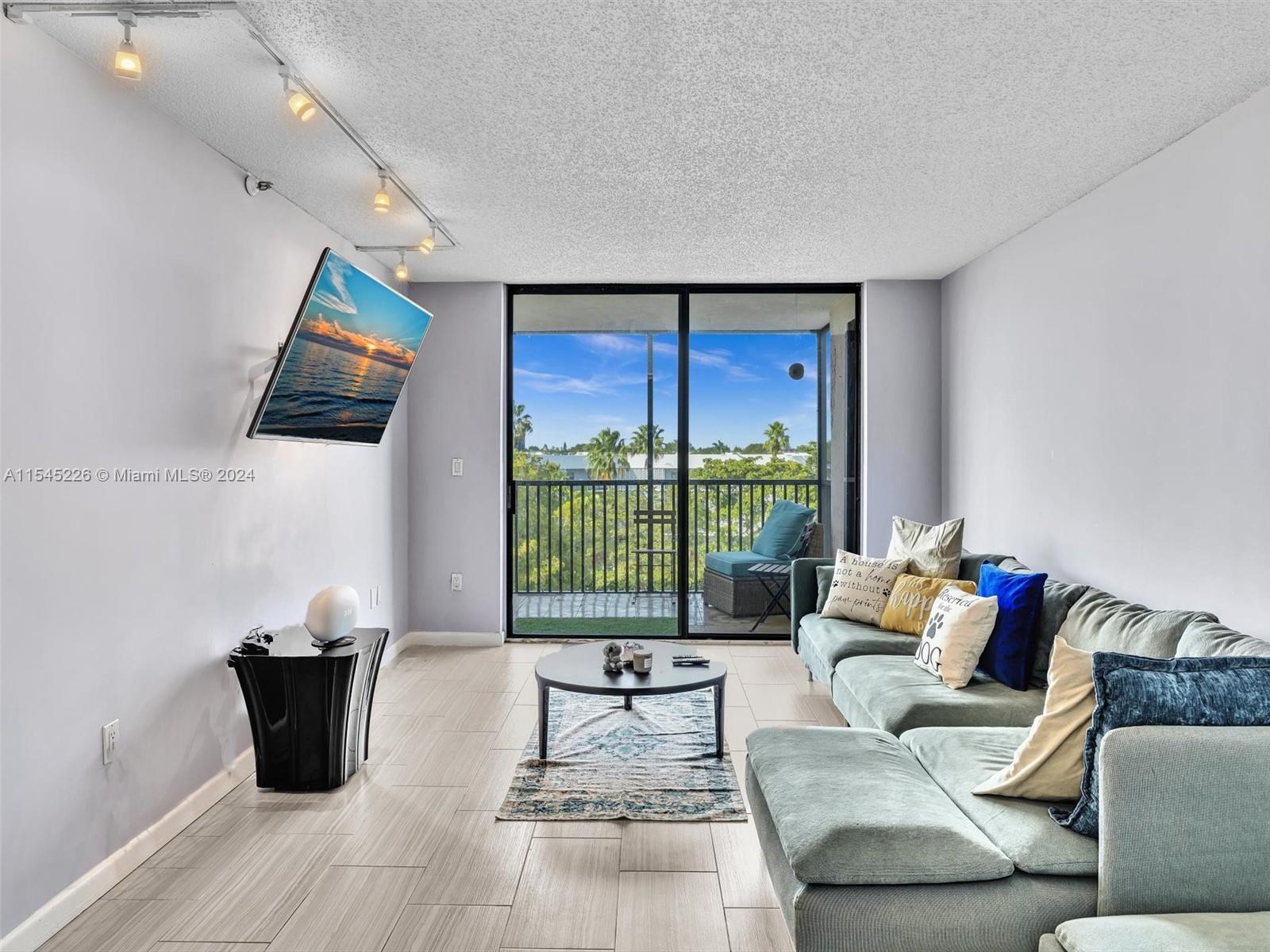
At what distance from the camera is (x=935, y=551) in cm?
414

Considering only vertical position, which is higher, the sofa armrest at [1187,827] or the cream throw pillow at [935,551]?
the cream throw pillow at [935,551]

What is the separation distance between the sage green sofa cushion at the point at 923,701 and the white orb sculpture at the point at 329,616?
6.84ft

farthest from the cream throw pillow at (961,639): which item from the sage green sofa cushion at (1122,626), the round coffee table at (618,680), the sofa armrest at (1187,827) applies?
the sofa armrest at (1187,827)

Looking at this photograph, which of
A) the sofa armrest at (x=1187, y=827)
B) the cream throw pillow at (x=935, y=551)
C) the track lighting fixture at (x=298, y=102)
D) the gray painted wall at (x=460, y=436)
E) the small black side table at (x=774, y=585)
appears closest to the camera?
the sofa armrest at (x=1187, y=827)

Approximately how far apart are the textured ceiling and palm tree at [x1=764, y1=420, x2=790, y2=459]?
1.81 metres

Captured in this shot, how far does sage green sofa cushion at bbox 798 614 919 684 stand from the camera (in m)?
3.71

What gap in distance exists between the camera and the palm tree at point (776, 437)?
566cm

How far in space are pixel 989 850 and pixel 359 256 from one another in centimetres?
425

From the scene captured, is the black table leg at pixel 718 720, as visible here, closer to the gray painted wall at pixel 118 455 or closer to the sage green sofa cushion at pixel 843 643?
the sage green sofa cushion at pixel 843 643

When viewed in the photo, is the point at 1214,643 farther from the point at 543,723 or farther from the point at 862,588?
the point at 543,723

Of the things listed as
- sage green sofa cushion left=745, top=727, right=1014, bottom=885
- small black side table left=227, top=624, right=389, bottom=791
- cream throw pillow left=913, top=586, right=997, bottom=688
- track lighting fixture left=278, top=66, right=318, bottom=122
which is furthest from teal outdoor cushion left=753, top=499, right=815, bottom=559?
track lighting fixture left=278, top=66, right=318, bottom=122

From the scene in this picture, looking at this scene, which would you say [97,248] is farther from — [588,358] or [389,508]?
[588,358]

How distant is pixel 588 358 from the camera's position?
5676mm

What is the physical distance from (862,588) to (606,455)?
2153 millimetres
